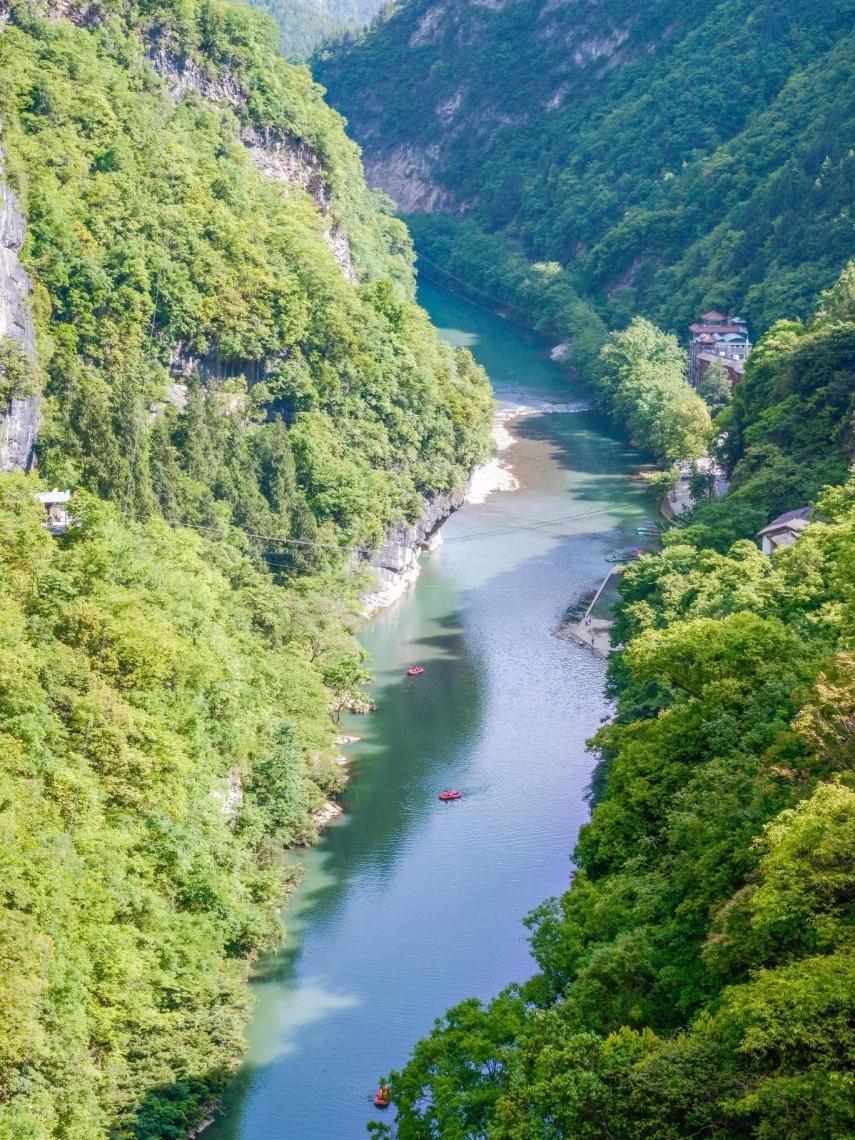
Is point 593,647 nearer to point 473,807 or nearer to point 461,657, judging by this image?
point 461,657

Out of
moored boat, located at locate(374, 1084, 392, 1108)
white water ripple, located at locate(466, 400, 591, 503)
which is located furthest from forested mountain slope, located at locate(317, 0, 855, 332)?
moored boat, located at locate(374, 1084, 392, 1108)

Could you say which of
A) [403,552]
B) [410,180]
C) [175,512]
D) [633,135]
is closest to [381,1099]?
[175,512]

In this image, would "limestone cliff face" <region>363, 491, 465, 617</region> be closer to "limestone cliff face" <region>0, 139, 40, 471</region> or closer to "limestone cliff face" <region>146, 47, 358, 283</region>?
"limestone cliff face" <region>146, 47, 358, 283</region>

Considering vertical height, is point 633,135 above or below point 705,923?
above

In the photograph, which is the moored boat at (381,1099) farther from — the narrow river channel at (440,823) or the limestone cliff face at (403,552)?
the limestone cliff face at (403,552)

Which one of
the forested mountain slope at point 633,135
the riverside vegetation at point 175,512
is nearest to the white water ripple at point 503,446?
the riverside vegetation at point 175,512

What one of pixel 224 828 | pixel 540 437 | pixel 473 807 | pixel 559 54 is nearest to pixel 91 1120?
pixel 224 828

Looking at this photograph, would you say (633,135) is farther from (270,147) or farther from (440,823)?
(440,823)
